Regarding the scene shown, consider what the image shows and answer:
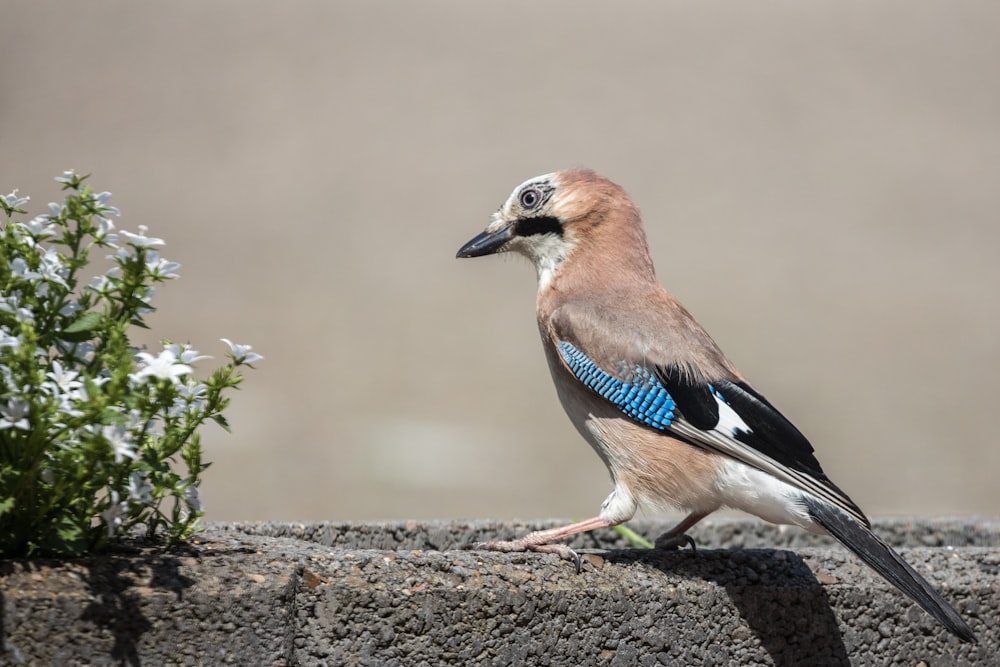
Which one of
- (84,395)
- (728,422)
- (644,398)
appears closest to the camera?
(84,395)

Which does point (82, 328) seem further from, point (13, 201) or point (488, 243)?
point (488, 243)

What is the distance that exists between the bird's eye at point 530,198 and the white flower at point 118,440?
Answer: 2.14 metres

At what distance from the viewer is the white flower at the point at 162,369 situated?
8.86 ft

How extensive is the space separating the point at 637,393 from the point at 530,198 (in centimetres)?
93

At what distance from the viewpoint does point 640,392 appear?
3.96 meters

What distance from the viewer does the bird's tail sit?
3311mm

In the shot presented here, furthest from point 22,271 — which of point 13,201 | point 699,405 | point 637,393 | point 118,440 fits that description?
point 699,405

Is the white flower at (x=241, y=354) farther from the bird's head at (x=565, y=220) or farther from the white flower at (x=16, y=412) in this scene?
the bird's head at (x=565, y=220)

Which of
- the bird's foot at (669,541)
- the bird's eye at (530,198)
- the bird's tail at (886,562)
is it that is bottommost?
the bird's tail at (886,562)

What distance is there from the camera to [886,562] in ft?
11.2

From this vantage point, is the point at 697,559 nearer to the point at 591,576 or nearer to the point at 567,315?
the point at 591,576

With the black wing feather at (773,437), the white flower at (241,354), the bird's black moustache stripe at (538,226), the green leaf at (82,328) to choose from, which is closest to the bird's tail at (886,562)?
the black wing feather at (773,437)

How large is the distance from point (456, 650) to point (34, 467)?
1.14 meters

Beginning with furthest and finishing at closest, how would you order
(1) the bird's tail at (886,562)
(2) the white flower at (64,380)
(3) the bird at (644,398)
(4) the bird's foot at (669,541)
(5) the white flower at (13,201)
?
(4) the bird's foot at (669,541) < (3) the bird at (644,398) < (1) the bird's tail at (886,562) < (5) the white flower at (13,201) < (2) the white flower at (64,380)
